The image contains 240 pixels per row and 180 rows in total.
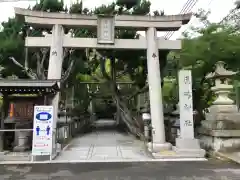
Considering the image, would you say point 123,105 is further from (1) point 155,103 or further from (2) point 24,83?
(2) point 24,83

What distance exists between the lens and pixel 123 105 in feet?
62.2

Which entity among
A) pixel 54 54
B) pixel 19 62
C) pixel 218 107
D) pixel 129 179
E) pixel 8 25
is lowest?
pixel 129 179

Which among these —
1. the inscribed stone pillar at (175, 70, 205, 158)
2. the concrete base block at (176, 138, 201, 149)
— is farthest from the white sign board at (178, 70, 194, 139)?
the concrete base block at (176, 138, 201, 149)

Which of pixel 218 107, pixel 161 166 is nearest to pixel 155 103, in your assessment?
pixel 218 107

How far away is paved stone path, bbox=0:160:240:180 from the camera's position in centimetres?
782

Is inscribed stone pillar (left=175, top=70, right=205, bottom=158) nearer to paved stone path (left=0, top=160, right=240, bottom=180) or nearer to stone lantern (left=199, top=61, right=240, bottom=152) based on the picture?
stone lantern (left=199, top=61, right=240, bottom=152)

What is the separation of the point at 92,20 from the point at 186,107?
570 cm

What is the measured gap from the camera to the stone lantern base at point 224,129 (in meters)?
11.2

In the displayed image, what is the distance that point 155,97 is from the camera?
12.4 m

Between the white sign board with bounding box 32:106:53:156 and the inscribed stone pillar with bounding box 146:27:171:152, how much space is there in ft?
14.4

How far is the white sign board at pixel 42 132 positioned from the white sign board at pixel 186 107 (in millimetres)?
5273

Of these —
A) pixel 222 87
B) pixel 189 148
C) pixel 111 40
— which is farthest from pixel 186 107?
pixel 111 40

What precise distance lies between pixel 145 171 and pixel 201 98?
30.6 ft

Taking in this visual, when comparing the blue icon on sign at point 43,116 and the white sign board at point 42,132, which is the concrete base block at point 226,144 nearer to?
the white sign board at point 42,132
